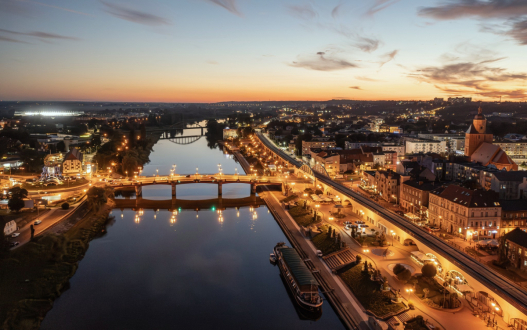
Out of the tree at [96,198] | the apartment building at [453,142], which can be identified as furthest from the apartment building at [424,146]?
the tree at [96,198]

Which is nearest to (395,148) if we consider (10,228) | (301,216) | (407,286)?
(301,216)

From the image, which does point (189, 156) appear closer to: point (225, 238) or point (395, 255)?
point (225, 238)

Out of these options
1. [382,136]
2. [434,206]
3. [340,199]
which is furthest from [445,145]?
[434,206]

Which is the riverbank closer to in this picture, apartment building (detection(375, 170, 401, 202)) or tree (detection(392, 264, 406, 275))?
tree (detection(392, 264, 406, 275))

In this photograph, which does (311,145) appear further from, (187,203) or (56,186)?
(56,186)

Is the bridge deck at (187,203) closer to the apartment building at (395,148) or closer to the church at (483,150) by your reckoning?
the church at (483,150)
